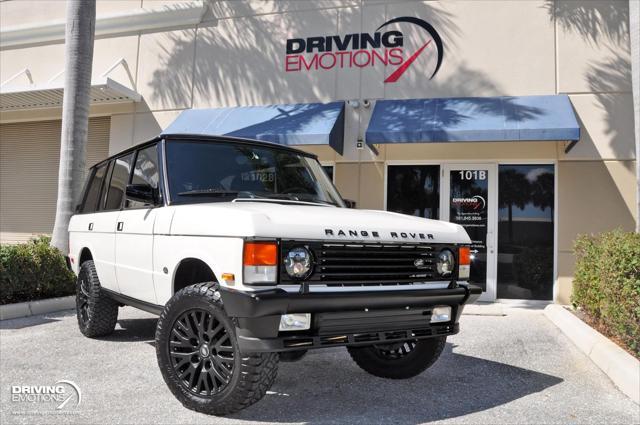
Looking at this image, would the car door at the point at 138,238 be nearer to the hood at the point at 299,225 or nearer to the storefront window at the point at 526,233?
the hood at the point at 299,225

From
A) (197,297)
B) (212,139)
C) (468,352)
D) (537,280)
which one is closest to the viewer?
(197,297)

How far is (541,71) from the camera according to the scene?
9.54 m

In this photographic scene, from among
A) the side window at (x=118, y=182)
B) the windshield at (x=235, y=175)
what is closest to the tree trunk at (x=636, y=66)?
the windshield at (x=235, y=175)

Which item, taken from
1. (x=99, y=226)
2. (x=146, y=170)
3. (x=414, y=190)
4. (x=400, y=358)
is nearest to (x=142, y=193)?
(x=146, y=170)

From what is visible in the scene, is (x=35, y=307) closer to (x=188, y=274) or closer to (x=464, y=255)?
(x=188, y=274)

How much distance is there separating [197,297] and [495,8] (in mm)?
9143

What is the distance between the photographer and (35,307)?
732 centimetres

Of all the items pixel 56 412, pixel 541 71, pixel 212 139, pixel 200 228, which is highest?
pixel 541 71

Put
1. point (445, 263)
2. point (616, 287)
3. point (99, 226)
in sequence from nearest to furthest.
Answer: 1. point (445, 263)
2. point (616, 287)
3. point (99, 226)

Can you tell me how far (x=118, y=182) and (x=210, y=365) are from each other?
2.58 metres

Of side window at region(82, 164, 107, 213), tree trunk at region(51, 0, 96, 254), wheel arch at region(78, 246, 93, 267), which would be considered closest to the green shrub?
tree trunk at region(51, 0, 96, 254)

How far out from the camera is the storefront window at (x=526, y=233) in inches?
371

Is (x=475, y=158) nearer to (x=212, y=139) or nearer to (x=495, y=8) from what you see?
(x=495, y=8)

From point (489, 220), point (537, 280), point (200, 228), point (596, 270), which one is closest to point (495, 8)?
point (489, 220)
